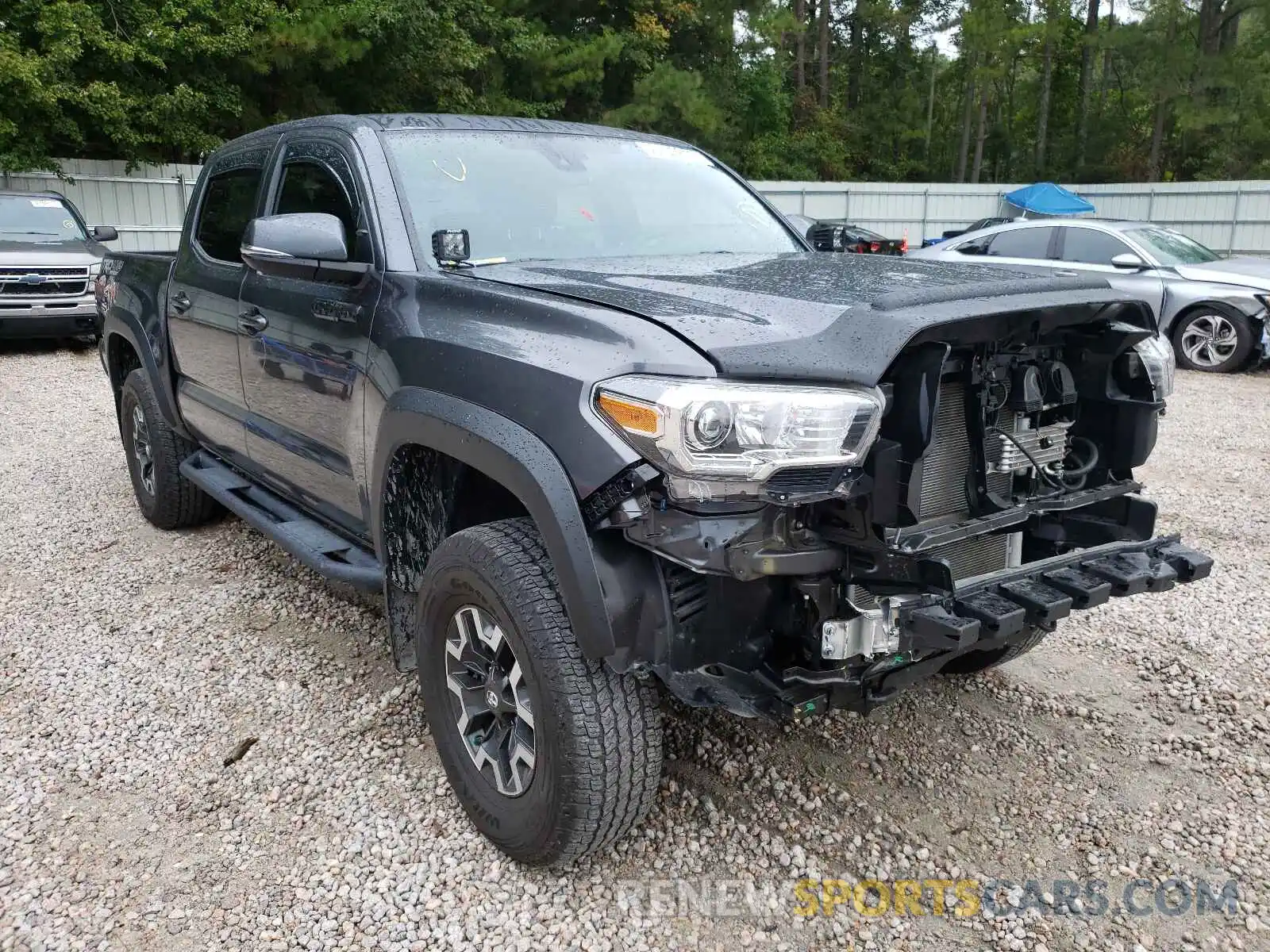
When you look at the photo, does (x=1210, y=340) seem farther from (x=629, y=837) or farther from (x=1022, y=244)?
(x=629, y=837)

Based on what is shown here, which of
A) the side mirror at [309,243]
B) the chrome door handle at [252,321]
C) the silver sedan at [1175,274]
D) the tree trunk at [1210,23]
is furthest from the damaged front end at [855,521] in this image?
the tree trunk at [1210,23]

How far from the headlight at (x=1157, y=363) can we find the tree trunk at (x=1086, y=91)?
1551 inches

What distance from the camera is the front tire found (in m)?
10.2

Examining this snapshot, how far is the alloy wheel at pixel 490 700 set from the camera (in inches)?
101

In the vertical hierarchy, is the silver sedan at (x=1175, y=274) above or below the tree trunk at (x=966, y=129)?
below

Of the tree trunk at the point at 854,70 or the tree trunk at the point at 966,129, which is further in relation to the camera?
the tree trunk at the point at 854,70

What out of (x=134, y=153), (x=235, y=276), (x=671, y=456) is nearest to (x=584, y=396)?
(x=671, y=456)

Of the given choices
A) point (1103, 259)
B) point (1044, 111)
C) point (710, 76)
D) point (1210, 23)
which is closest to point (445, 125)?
point (1103, 259)

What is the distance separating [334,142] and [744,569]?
7.41 feet

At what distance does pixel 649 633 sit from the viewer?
2.23 meters

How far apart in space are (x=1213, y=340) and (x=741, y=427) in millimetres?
10161

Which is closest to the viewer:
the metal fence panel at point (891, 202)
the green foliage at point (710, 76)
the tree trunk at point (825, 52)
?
the green foliage at point (710, 76)

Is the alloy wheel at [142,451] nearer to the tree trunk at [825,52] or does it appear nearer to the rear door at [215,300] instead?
the rear door at [215,300]

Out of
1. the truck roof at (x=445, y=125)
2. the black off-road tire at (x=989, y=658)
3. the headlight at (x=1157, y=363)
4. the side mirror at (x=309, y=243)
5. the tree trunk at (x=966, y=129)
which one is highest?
the tree trunk at (x=966, y=129)
